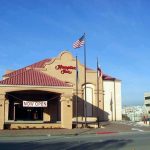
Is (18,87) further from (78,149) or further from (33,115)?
(78,149)

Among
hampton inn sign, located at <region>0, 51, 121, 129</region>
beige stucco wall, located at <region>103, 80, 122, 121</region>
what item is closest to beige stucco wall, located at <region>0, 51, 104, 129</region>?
hampton inn sign, located at <region>0, 51, 121, 129</region>

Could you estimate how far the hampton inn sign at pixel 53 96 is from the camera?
39.6 meters

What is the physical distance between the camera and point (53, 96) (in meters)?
45.0

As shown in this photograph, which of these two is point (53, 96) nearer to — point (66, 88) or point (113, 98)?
point (66, 88)

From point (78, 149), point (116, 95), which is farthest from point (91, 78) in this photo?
point (78, 149)

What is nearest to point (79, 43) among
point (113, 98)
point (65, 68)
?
point (65, 68)

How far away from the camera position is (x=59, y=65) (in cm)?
5247

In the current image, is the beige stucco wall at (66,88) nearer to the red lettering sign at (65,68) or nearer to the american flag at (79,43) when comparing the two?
the red lettering sign at (65,68)

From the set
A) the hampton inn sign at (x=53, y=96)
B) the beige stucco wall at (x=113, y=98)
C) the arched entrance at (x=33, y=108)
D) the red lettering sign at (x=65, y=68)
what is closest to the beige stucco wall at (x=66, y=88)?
the hampton inn sign at (x=53, y=96)

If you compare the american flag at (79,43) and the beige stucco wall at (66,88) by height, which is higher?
the american flag at (79,43)

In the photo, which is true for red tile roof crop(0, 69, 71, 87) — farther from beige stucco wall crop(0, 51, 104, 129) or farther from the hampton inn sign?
beige stucco wall crop(0, 51, 104, 129)

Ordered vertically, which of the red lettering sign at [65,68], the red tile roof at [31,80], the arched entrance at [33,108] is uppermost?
the red lettering sign at [65,68]

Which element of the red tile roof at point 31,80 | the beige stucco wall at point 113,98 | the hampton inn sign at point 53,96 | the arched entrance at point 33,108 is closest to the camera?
the red tile roof at point 31,80

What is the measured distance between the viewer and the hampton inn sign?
130 feet
